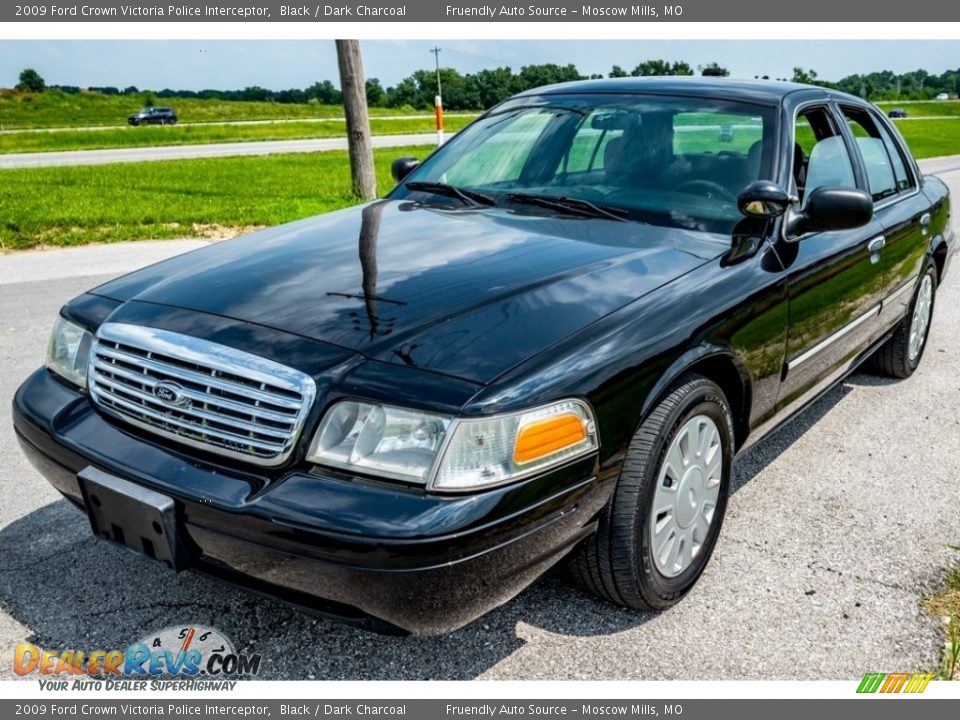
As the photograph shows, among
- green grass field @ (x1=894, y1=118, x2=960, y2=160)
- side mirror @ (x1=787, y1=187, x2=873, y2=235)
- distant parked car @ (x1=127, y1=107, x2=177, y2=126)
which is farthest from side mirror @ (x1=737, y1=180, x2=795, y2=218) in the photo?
distant parked car @ (x1=127, y1=107, x2=177, y2=126)

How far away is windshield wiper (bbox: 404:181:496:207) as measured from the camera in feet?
11.9

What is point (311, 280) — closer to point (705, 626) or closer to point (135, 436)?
point (135, 436)


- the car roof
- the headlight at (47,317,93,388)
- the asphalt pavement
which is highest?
the car roof

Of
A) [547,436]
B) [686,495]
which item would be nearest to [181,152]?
[686,495]

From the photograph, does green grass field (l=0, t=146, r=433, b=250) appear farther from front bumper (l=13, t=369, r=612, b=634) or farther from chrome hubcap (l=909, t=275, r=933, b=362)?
front bumper (l=13, t=369, r=612, b=634)

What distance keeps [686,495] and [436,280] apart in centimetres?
104

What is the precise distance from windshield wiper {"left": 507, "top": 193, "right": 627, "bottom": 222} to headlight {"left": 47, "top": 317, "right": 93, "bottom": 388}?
1713 mm

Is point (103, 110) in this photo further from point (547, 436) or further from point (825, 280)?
point (547, 436)

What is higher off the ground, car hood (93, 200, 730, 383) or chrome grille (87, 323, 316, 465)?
car hood (93, 200, 730, 383)

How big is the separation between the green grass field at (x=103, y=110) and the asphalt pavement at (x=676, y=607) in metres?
46.3

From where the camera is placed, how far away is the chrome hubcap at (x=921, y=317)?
5.11 m

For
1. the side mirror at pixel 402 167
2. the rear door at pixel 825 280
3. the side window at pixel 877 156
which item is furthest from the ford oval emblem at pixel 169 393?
the side window at pixel 877 156

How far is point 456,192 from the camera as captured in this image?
3.76 m

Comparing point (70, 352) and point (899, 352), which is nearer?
point (70, 352)
